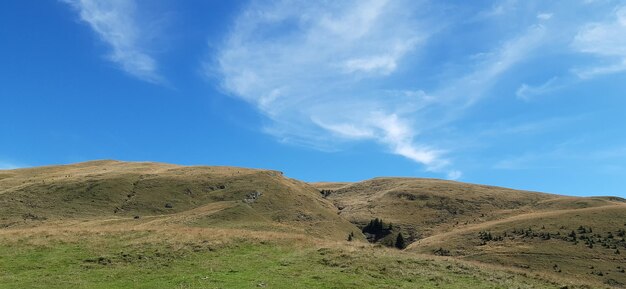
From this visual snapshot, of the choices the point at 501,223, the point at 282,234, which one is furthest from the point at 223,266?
the point at 501,223

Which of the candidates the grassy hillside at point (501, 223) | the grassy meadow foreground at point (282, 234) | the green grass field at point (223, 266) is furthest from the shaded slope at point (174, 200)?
the green grass field at point (223, 266)

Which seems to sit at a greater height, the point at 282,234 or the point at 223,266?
the point at 282,234

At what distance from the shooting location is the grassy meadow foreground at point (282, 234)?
31.5 m

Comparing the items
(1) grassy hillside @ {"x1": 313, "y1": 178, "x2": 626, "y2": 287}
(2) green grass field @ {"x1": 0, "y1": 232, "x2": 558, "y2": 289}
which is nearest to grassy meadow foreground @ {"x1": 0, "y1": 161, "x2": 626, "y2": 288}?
(2) green grass field @ {"x1": 0, "y1": 232, "x2": 558, "y2": 289}

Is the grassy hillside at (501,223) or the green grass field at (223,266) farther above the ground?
the grassy hillside at (501,223)

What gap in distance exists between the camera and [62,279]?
30062 mm

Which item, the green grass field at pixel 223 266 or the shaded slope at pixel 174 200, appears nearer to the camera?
the green grass field at pixel 223 266

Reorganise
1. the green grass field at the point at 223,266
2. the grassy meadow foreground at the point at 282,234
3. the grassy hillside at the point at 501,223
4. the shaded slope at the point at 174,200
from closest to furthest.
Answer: the green grass field at the point at 223,266 < the grassy meadow foreground at the point at 282,234 < the grassy hillside at the point at 501,223 < the shaded slope at the point at 174,200

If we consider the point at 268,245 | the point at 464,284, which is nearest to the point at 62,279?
the point at 268,245

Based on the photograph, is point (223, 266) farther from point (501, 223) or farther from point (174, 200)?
point (174, 200)

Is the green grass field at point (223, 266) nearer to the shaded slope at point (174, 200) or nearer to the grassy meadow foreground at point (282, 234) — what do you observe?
the grassy meadow foreground at point (282, 234)

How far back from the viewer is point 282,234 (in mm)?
44281

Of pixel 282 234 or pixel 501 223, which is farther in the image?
pixel 501 223

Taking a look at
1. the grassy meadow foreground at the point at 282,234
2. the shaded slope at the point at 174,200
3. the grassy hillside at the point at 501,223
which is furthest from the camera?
the shaded slope at the point at 174,200
